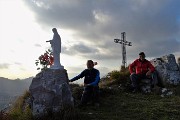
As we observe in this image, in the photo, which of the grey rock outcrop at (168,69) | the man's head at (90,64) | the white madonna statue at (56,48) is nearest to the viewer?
the white madonna statue at (56,48)

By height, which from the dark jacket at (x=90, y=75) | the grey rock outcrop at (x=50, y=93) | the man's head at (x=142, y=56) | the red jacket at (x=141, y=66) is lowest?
the grey rock outcrop at (x=50, y=93)

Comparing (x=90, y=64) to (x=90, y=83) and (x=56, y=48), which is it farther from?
(x=56, y=48)

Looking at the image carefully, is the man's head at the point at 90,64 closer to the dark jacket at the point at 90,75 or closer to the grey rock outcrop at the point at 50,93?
the dark jacket at the point at 90,75

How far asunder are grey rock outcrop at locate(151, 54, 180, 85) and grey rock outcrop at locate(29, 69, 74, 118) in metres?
8.02

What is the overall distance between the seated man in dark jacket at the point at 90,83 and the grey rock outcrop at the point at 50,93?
4.75ft

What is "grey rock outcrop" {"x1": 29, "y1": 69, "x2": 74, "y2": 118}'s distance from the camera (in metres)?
13.9

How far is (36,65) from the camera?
1786 centimetres

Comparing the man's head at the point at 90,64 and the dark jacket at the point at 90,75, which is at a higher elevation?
the man's head at the point at 90,64

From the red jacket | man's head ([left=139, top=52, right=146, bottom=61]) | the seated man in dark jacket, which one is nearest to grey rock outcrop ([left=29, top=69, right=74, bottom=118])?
the seated man in dark jacket

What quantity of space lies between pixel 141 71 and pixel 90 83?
510 centimetres

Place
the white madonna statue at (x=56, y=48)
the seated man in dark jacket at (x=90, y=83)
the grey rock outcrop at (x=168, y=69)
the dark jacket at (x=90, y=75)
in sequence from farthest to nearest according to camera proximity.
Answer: the grey rock outcrop at (x=168, y=69)
the dark jacket at (x=90, y=75)
the seated man in dark jacket at (x=90, y=83)
the white madonna statue at (x=56, y=48)

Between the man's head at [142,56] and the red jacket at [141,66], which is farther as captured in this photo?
the red jacket at [141,66]

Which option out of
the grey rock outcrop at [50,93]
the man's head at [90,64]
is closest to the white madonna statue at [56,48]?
the grey rock outcrop at [50,93]

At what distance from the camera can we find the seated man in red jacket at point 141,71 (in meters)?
A: 19.8
